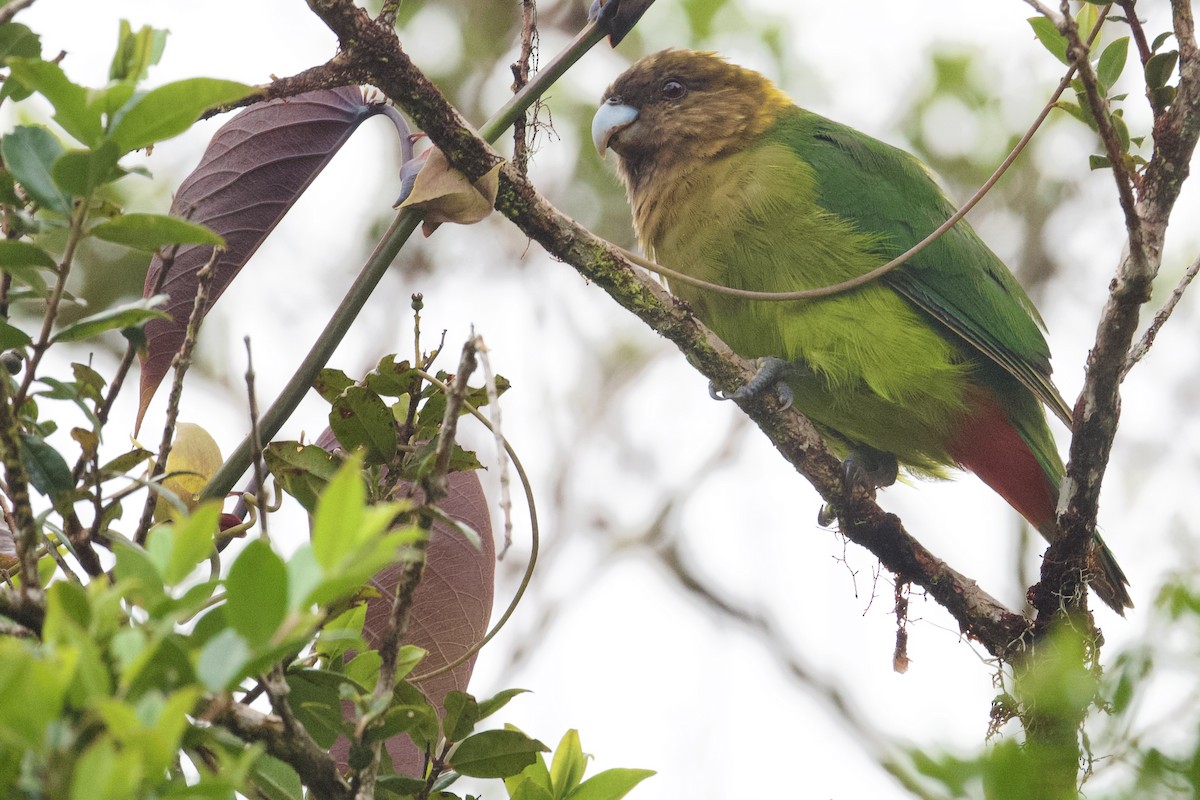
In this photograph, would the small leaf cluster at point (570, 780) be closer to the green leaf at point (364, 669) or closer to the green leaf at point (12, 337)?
the green leaf at point (364, 669)

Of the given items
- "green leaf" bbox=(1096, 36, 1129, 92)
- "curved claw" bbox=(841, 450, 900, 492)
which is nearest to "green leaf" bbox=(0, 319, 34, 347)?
"green leaf" bbox=(1096, 36, 1129, 92)

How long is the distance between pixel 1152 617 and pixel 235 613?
687 mm

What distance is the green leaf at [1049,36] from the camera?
6.19 ft

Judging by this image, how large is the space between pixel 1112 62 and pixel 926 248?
4.52 feet

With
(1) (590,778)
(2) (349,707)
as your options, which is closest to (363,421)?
(2) (349,707)

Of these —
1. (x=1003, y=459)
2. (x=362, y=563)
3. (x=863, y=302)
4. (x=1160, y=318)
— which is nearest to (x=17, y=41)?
(x=362, y=563)

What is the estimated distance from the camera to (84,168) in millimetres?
957

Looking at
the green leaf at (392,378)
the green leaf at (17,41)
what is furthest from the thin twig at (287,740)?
the green leaf at (17,41)

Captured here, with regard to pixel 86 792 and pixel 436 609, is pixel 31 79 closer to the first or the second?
pixel 86 792

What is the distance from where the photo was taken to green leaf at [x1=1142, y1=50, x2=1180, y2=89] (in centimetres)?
171

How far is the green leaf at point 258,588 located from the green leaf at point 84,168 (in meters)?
0.42

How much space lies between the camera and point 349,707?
1480 millimetres

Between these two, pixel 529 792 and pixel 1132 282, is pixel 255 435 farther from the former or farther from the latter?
pixel 1132 282

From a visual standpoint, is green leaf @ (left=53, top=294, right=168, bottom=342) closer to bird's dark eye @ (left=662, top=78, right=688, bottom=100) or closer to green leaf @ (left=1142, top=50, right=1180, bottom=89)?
green leaf @ (left=1142, top=50, right=1180, bottom=89)
